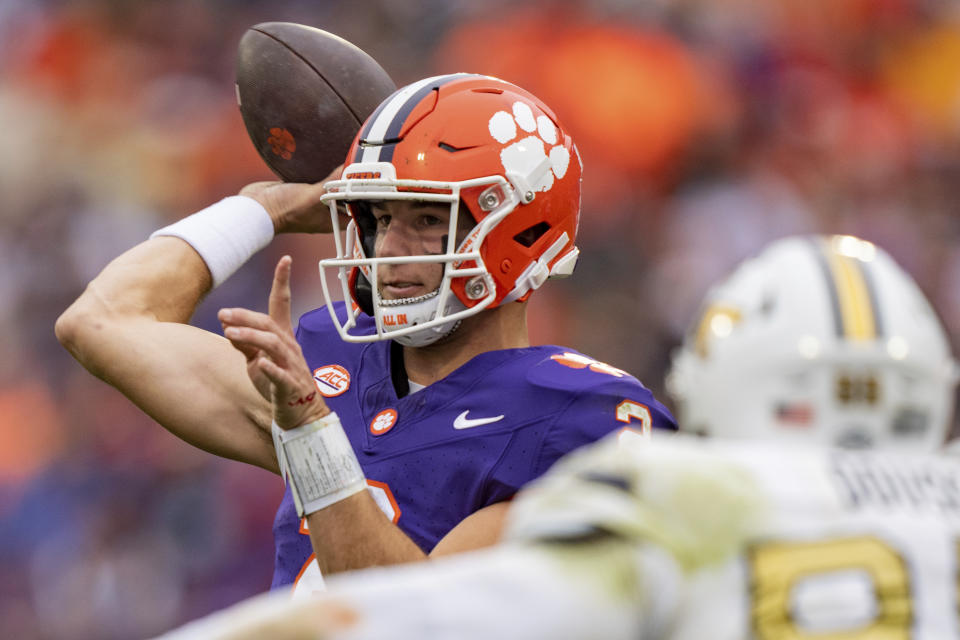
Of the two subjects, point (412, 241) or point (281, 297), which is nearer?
point (281, 297)

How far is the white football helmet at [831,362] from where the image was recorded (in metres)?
1.37

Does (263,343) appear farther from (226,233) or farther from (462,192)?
(226,233)

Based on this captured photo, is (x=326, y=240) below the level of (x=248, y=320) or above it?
below

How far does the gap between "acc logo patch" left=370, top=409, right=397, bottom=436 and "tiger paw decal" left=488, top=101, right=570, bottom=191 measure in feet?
1.76

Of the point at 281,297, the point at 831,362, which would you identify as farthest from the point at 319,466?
the point at 831,362

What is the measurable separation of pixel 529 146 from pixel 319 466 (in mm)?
833

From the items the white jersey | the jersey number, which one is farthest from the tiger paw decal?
the jersey number

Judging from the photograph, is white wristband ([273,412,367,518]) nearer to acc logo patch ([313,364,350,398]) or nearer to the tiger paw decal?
acc logo patch ([313,364,350,398])

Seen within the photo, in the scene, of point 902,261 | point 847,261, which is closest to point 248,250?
Answer: point 847,261

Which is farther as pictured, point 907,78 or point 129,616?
point 907,78

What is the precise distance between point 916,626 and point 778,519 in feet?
0.58

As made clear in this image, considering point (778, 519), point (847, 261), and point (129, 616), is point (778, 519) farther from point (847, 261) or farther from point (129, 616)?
point (129, 616)

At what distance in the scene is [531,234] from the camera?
2568 mm

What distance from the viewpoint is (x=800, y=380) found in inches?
54.5
